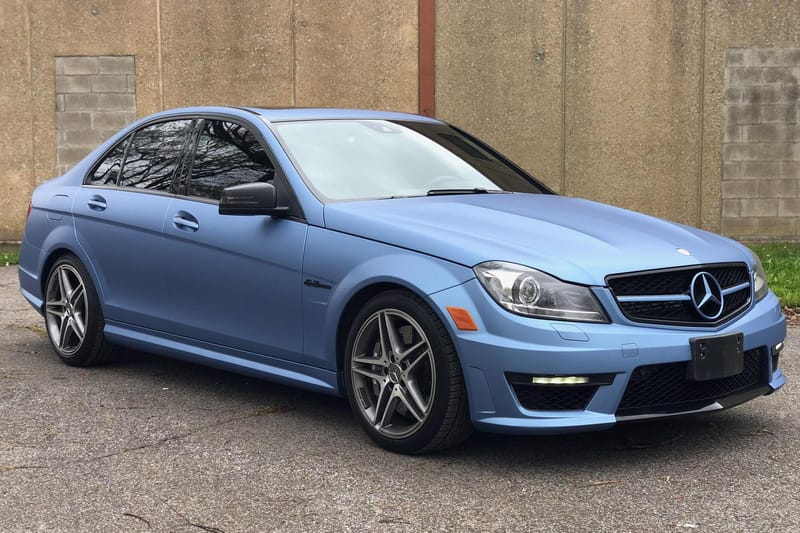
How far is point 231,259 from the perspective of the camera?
5.52 metres

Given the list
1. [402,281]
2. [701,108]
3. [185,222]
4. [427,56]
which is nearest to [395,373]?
[402,281]

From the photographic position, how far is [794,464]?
4.65 m

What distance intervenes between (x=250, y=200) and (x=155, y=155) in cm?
142

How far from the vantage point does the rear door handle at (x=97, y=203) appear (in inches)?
256

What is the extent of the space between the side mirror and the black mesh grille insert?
1.52m

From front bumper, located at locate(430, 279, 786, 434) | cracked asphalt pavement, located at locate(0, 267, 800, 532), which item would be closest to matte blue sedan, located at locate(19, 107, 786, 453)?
front bumper, located at locate(430, 279, 786, 434)

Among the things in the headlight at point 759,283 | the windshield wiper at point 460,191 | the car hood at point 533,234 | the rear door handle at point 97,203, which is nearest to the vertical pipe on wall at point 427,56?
the rear door handle at point 97,203

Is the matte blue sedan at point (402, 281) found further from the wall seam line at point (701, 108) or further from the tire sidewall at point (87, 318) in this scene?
the wall seam line at point (701, 108)

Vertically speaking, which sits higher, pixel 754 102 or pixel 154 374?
pixel 754 102

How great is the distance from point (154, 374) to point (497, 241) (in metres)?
2.76

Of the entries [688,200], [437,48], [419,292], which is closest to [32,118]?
[437,48]

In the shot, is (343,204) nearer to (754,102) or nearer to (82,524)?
(82,524)

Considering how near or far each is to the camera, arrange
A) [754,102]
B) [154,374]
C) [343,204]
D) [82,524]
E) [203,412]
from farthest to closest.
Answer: [754,102] → [154,374] → [203,412] → [343,204] → [82,524]

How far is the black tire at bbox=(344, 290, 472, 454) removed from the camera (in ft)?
15.0
